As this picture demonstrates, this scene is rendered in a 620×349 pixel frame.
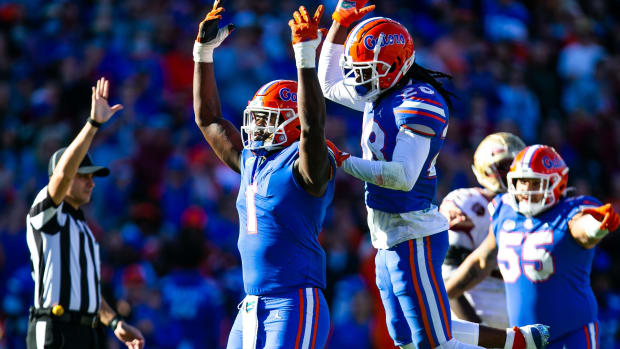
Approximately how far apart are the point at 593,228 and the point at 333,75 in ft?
5.79

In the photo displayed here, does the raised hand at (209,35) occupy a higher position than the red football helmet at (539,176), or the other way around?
the raised hand at (209,35)

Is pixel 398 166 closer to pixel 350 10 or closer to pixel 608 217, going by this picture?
pixel 350 10

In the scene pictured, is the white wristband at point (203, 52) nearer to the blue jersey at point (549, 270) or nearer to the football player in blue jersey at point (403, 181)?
the football player in blue jersey at point (403, 181)

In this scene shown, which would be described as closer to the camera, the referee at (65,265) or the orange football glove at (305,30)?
the orange football glove at (305,30)

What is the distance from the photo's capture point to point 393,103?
5570mm

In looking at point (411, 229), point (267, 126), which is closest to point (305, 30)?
point (267, 126)

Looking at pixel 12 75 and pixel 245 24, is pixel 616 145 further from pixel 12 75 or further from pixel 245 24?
pixel 12 75

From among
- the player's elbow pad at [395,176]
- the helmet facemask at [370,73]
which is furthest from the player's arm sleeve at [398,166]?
the helmet facemask at [370,73]

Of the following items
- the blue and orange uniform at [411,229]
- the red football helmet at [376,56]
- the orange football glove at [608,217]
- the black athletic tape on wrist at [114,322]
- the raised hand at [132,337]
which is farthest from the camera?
the black athletic tape on wrist at [114,322]

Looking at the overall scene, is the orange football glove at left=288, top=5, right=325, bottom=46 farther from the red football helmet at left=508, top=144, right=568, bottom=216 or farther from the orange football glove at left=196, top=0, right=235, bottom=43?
the red football helmet at left=508, top=144, right=568, bottom=216

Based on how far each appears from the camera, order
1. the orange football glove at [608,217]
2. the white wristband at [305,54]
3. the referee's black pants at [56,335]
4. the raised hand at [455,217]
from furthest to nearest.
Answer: the raised hand at [455,217], the referee's black pants at [56,335], the orange football glove at [608,217], the white wristband at [305,54]

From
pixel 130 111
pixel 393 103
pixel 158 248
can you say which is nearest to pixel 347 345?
pixel 158 248

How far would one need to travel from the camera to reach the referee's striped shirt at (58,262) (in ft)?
20.6

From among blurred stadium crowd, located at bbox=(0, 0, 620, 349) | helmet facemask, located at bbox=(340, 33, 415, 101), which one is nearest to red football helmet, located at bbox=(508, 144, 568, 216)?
helmet facemask, located at bbox=(340, 33, 415, 101)
